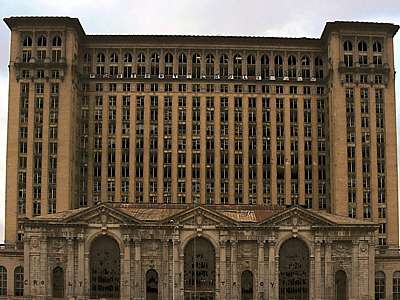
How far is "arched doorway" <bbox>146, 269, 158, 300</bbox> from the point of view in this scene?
170 meters

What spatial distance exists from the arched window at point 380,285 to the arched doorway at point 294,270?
19.2 m

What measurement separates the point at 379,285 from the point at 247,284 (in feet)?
103

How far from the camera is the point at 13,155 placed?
636ft

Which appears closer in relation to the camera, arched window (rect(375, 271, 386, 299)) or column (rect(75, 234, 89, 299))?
column (rect(75, 234, 89, 299))

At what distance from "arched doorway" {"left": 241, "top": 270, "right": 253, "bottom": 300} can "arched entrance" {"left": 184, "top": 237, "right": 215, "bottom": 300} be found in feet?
20.2

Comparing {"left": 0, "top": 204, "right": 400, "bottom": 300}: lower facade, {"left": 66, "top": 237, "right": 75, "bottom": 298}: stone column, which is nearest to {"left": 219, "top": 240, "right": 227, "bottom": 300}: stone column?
{"left": 0, "top": 204, "right": 400, "bottom": 300}: lower facade

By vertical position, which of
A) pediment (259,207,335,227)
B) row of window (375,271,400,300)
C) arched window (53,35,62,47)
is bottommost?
row of window (375,271,400,300)

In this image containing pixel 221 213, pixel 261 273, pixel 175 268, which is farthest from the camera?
pixel 221 213

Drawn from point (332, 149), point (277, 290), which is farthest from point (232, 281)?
point (332, 149)

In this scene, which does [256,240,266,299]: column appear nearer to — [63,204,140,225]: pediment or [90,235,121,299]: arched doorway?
[63,204,140,225]: pediment

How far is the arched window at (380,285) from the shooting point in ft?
598

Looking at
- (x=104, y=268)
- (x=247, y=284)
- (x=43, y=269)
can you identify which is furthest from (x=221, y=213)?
(x=43, y=269)

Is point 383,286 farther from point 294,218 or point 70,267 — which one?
point 70,267

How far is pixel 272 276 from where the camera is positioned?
16975 centimetres
